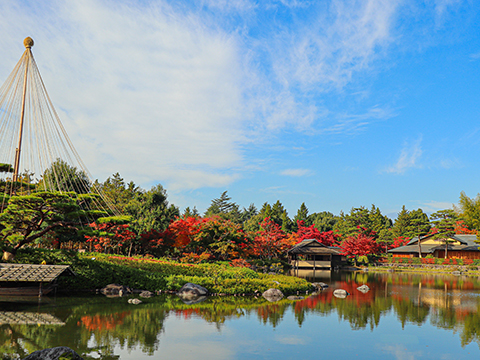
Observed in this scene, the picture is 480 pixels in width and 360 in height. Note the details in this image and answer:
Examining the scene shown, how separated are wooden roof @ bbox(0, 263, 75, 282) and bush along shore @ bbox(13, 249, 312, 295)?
1518mm

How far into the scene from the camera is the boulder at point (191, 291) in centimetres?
1977

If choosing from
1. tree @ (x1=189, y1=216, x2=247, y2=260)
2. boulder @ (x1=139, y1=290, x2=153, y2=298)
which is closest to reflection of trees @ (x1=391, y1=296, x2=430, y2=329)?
boulder @ (x1=139, y1=290, x2=153, y2=298)

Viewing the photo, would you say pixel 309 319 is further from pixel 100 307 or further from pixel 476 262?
pixel 476 262

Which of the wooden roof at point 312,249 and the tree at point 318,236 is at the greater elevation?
the tree at point 318,236

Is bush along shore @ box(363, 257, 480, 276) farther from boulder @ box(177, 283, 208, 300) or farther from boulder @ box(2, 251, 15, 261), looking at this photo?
boulder @ box(2, 251, 15, 261)

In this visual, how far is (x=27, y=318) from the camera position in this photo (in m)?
12.8

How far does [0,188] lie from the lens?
18.8m

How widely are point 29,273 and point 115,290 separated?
16.0 ft

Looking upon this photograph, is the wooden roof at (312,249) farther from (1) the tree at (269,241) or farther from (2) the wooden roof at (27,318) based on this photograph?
(2) the wooden roof at (27,318)

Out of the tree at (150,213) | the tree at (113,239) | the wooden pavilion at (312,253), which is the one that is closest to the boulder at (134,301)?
the tree at (113,239)

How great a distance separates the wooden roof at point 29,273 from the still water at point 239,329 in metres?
1.14

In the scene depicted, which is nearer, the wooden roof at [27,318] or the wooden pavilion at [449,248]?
the wooden roof at [27,318]

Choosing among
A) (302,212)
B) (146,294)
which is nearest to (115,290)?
(146,294)

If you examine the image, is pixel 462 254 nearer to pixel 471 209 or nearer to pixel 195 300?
pixel 471 209
